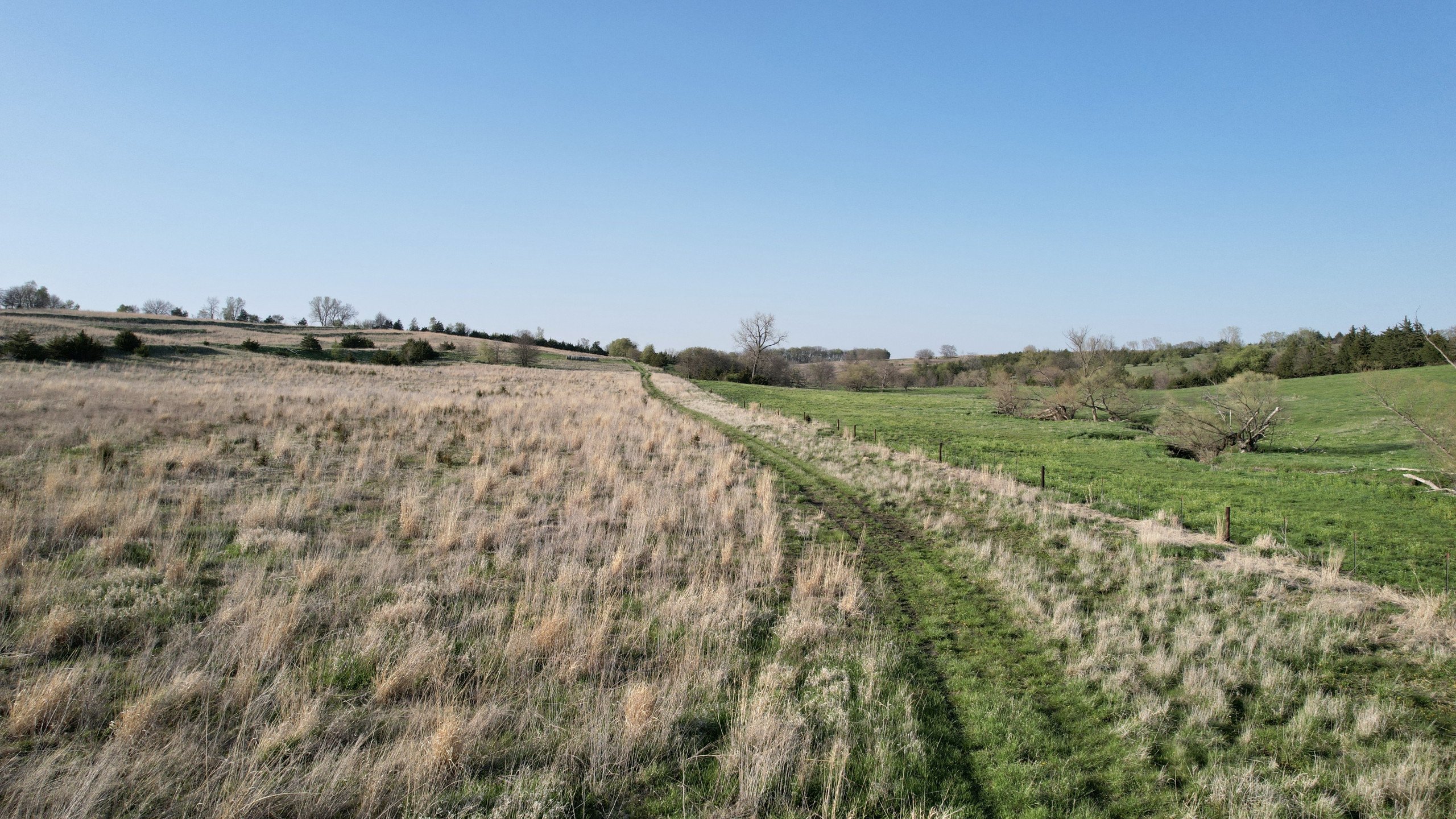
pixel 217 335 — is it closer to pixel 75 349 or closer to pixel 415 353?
pixel 415 353

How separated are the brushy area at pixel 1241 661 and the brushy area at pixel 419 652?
→ 1929mm

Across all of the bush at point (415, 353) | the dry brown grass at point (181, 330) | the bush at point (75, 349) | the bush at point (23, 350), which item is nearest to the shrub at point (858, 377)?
the dry brown grass at point (181, 330)

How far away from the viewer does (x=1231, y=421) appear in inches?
1045

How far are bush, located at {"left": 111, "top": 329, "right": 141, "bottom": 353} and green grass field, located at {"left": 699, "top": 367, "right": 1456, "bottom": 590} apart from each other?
171 feet

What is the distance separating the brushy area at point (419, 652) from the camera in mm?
3906

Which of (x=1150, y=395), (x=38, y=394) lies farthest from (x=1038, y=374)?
(x=38, y=394)

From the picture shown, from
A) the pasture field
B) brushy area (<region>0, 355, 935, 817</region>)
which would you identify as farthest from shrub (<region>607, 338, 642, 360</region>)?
brushy area (<region>0, 355, 935, 817</region>)

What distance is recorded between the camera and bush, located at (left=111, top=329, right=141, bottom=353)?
148 ft

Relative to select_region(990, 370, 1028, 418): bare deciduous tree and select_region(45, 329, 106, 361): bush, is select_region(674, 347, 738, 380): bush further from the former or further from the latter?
select_region(45, 329, 106, 361): bush

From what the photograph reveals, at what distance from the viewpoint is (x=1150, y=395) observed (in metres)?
56.4

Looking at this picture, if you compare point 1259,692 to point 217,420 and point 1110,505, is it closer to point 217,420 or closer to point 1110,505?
point 1110,505

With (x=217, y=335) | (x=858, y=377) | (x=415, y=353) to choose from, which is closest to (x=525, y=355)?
(x=415, y=353)

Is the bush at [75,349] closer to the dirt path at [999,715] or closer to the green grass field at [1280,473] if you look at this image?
the green grass field at [1280,473]

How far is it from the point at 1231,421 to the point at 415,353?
73634 mm
